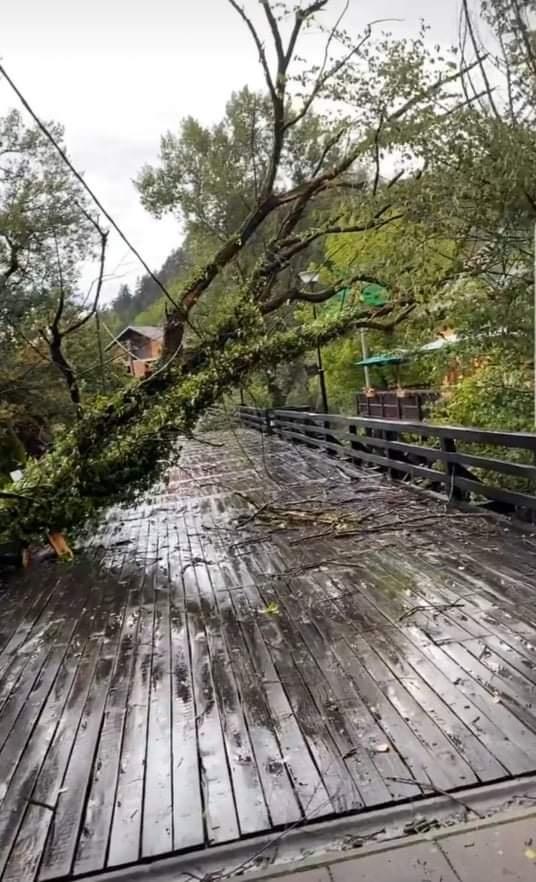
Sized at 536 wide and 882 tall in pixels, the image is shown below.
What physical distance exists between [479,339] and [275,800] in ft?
15.4

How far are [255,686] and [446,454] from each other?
307 cm

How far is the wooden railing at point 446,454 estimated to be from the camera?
4.00m

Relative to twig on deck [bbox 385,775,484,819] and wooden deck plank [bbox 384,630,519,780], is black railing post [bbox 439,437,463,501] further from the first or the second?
twig on deck [bbox 385,775,484,819]

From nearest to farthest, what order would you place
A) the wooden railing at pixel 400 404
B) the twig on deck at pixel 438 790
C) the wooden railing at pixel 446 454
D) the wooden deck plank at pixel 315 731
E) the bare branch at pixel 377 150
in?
the twig on deck at pixel 438 790
the wooden deck plank at pixel 315 731
the wooden railing at pixel 446 454
the bare branch at pixel 377 150
the wooden railing at pixel 400 404

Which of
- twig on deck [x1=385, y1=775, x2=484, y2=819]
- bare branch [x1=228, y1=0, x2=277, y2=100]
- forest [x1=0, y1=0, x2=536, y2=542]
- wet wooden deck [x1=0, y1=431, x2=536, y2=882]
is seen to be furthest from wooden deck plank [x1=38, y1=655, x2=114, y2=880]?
bare branch [x1=228, y1=0, x2=277, y2=100]

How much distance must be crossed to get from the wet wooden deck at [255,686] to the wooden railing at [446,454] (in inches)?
13.2

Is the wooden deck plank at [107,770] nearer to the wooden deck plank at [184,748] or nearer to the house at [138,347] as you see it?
the wooden deck plank at [184,748]

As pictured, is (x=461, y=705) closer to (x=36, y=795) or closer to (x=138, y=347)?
(x=36, y=795)

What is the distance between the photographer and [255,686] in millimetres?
2316

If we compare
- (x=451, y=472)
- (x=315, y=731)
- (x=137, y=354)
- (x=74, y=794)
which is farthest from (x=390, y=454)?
(x=137, y=354)

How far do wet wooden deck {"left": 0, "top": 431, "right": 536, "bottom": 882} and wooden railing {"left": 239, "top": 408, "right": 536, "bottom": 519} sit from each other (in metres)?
0.33

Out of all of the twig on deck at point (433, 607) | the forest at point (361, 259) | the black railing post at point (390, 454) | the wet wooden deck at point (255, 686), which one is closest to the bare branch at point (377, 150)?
the forest at point (361, 259)

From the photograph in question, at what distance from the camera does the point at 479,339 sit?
17.8 ft

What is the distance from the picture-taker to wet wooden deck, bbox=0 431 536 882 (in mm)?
1652
